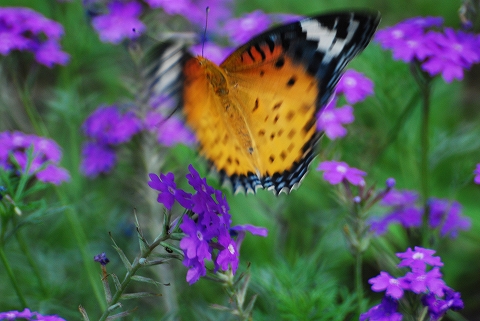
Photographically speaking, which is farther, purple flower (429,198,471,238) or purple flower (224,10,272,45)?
purple flower (224,10,272,45)

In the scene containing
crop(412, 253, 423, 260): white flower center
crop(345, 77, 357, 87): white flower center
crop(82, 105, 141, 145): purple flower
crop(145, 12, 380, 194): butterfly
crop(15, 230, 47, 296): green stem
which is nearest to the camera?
crop(412, 253, 423, 260): white flower center

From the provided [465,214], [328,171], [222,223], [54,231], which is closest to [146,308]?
[54,231]

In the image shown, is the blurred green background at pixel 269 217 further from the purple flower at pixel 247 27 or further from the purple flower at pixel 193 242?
the purple flower at pixel 193 242

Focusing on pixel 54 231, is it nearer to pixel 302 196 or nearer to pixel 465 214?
pixel 302 196

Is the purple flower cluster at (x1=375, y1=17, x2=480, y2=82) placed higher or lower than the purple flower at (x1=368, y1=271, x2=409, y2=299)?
higher

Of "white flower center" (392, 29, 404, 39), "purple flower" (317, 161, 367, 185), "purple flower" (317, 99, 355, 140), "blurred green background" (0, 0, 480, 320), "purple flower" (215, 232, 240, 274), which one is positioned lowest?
"blurred green background" (0, 0, 480, 320)

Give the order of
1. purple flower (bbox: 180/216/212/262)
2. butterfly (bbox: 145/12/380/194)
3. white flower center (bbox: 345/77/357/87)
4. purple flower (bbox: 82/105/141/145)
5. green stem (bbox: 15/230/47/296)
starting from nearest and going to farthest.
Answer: purple flower (bbox: 180/216/212/262) < butterfly (bbox: 145/12/380/194) < green stem (bbox: 15/230/47/296) < white flower center (bbox: 345/77/357/87) < purple flower (bbox: 82/105/141/145)

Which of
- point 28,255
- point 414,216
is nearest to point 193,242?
point 28,255

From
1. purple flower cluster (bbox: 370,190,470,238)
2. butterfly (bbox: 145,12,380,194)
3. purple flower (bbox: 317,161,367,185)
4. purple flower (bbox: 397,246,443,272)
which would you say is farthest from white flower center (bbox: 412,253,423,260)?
purple flower cluster (bbox: 370,190,470,238)

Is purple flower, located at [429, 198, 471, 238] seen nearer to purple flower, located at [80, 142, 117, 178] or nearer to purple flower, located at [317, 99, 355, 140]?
purple flower, located at [317, 99, 355, 140]
